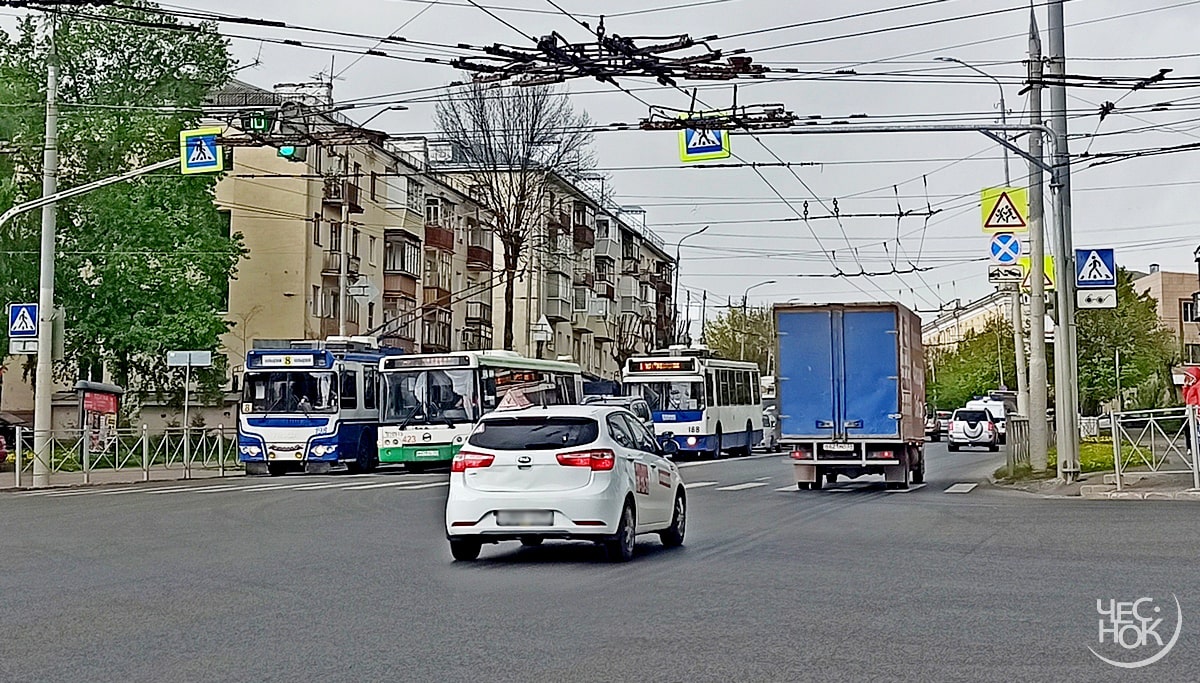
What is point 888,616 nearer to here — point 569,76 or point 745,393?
point 569,76

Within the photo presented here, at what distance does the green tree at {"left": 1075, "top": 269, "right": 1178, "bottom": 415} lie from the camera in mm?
58266

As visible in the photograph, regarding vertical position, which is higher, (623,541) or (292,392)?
(292,392)

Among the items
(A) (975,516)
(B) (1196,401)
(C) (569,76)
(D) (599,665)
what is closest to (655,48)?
(C) (569,76)

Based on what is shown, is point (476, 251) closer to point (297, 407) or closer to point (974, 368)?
point (974, 368)

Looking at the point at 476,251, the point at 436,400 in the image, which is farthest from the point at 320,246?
the point at 436,400

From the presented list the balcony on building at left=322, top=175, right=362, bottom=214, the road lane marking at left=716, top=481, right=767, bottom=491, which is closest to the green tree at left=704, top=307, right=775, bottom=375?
the balcony on building at left=322, top=175, right=362, bottom=214

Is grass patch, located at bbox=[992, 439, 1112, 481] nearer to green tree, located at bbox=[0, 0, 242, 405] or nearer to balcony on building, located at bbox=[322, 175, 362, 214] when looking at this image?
green tree, located at bbox=[0, 0, 242, 405]

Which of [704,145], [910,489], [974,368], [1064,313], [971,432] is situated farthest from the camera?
[974,368]

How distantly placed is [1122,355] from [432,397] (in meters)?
33.8

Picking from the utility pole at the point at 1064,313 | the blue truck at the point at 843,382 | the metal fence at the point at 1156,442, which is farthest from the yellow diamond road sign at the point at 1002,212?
the metal fence at the point at 1156,442

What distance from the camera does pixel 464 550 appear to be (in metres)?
15.5

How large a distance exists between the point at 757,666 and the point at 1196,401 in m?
19.5

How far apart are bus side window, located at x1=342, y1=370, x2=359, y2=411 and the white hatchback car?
22705 millimetres

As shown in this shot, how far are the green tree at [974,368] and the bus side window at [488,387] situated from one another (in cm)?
5368
